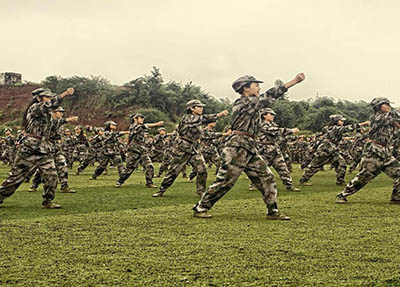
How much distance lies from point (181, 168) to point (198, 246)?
19.9 feet

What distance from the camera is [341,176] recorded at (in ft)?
50.7

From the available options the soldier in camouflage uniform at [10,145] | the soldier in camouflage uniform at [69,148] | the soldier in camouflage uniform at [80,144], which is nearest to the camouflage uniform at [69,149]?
the soldier in camouflage uniform at [69,148]

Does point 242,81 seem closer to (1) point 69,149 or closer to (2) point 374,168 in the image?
(2) point 374,168

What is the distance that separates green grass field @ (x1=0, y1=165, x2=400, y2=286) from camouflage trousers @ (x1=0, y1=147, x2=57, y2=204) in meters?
0.43

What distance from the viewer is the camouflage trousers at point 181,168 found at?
1175cm

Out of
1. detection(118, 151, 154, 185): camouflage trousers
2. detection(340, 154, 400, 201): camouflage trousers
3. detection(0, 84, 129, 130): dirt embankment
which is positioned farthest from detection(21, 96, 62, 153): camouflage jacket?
detection(0, 84, 129, 130): dirt embankment

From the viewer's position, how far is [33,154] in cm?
930

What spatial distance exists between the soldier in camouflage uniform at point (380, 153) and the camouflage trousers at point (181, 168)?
3.34m

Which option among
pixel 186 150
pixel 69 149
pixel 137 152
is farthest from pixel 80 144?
pixel 186 150

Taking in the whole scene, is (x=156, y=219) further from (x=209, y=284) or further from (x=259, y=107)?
(x=209, y=284)

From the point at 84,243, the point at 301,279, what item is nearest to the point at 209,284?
the point at 301,279

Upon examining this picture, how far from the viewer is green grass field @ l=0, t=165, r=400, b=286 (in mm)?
4566

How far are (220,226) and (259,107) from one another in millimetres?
1987

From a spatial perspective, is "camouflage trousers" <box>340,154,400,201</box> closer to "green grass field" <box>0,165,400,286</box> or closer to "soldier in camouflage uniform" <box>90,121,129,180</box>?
"green grass field" <box>0,165,400,286</box>
